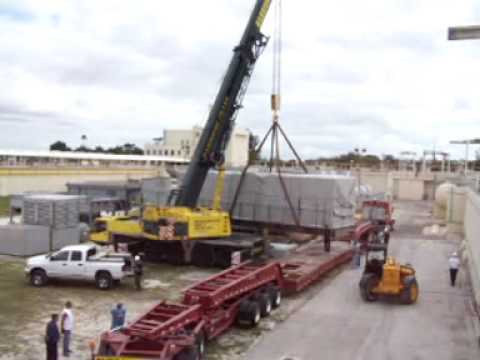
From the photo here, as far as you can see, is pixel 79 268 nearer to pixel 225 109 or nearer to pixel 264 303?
pixel 264 303

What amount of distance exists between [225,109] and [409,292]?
10791mm

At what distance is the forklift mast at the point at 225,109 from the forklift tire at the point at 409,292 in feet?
32.8

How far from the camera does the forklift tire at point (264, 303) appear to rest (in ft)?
52.3

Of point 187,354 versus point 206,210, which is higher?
point 206,210

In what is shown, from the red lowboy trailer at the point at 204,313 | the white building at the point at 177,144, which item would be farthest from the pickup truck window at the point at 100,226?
the white building at the point at 177,144

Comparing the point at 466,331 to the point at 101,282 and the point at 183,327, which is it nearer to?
the point at 183,327

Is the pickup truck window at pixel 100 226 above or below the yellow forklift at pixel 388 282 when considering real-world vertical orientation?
above

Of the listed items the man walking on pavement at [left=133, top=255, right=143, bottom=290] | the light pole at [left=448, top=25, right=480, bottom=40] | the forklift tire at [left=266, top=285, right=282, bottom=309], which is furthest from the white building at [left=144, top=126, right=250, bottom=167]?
the light pole at [left=448, top=25, right=480, bottom=40]

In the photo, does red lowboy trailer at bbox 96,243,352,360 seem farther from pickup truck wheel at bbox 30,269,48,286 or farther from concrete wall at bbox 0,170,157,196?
concrete wall at bbox 0,170,157,196

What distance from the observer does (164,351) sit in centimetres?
1074

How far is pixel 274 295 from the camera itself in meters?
17.1

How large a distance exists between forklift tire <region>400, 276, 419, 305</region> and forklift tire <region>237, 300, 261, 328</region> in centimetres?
564

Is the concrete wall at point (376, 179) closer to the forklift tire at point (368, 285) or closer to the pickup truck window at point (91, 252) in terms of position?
the forklift tire at point (368, 285)

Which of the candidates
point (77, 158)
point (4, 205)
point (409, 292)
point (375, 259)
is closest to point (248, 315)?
point (375, 259)
